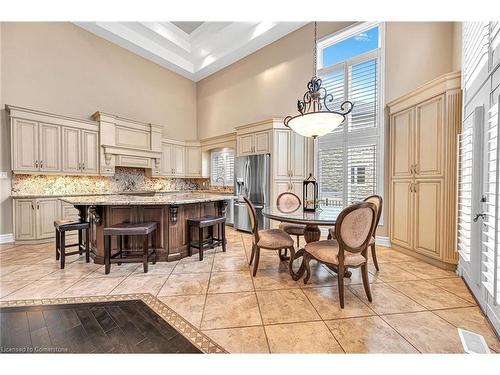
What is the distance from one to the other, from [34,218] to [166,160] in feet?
9.86

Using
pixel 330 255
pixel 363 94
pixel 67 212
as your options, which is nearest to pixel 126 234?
pixel 330 255

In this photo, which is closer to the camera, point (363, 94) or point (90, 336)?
point (90, 336)

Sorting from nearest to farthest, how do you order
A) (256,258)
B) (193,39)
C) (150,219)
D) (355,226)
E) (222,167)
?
(355,226) → (256,258) → (150,219) → (193,39) → (222,167)

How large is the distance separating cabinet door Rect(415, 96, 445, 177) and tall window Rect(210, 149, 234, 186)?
4.12 m

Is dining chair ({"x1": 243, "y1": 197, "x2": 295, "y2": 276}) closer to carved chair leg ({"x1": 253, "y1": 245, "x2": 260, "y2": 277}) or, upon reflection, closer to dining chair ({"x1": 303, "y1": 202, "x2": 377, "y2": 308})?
carved chair leg ({"x1": 253, "y1": 245, "x2": 260, "y2": 277})

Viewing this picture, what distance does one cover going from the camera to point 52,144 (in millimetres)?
4180

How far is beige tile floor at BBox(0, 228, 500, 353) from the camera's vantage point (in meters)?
1.51

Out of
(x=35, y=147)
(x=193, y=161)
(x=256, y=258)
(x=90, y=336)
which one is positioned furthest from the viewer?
(x=193, y=161)

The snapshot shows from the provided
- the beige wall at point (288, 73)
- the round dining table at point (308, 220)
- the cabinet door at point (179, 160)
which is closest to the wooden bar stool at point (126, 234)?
the round dining table at point (308, 220)

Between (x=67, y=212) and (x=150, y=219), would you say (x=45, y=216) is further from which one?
(x=150, y=219)

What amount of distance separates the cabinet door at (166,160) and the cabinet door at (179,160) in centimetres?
13

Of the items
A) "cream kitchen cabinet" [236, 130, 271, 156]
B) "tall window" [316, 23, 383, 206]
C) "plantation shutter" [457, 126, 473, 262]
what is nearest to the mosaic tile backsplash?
"cream kitchen cabinet" [236, 130, 271, 156]

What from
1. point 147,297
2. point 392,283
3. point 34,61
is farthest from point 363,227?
point 34,61

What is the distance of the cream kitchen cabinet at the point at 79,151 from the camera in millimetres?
4344
